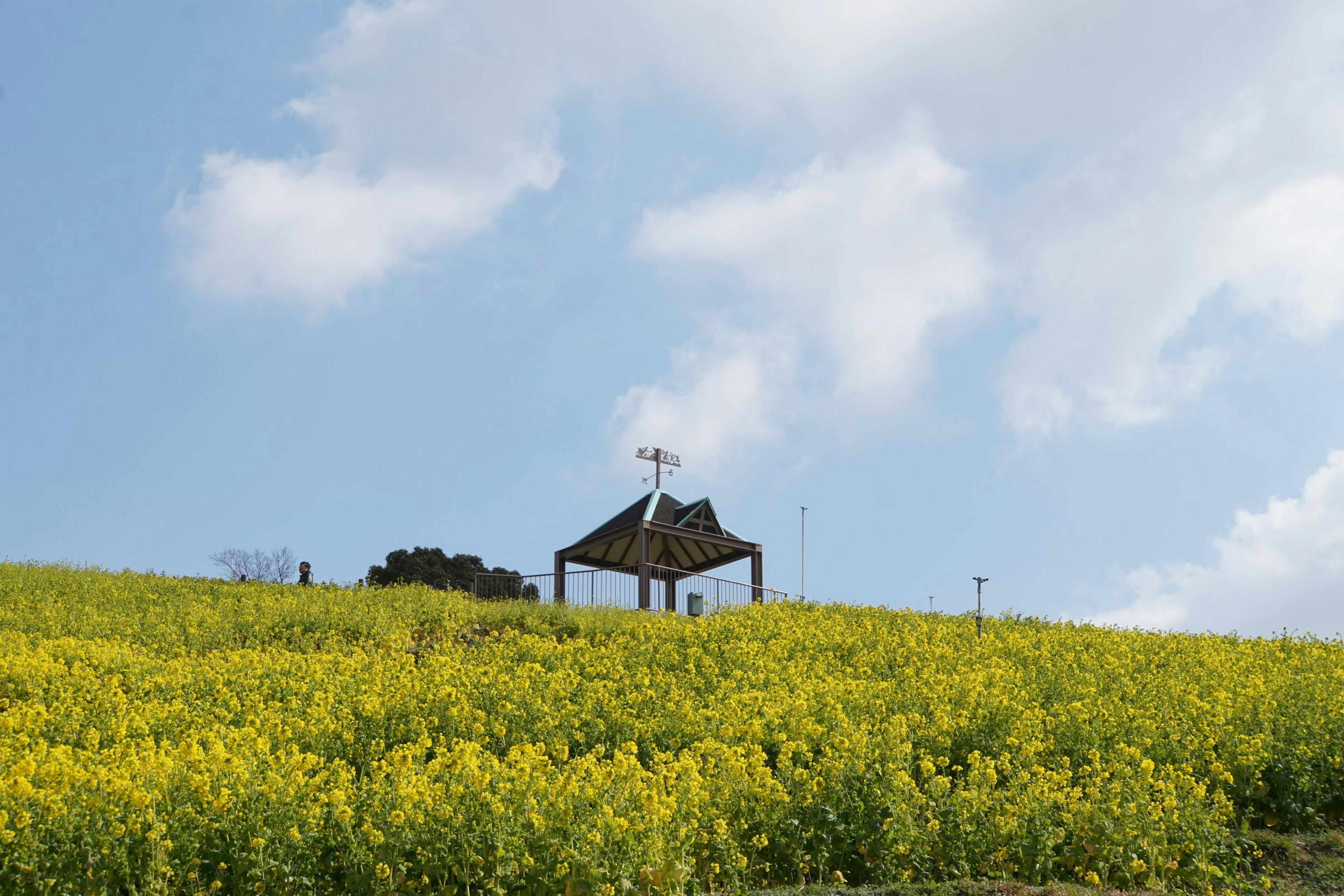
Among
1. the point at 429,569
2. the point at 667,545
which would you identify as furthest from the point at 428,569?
the point at 667,545

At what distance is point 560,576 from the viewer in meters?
22.6

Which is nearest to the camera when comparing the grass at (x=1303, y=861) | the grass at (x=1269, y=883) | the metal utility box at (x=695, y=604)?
the grass at (x=1269, y=883)

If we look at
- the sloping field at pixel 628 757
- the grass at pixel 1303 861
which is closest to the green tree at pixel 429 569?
the sloping field at pixel 628 757

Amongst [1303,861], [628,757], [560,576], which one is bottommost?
[1303,861]

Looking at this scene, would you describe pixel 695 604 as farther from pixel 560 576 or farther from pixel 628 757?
pixel 628 757

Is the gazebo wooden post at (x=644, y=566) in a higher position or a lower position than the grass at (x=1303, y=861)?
higher

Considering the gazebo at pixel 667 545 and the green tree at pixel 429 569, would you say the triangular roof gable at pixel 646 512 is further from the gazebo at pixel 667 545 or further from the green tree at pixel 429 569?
the green tree at pixel 429 569

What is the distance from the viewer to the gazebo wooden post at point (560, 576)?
22416 mm

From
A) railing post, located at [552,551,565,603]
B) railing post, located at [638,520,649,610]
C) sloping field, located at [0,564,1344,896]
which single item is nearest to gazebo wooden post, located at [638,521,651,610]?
railing post, located at [638,520,649,610]

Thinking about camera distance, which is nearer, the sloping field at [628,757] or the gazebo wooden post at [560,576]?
the sloping field at [628,757]

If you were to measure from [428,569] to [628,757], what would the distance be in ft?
121

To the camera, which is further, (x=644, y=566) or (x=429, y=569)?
(x=429, y=569)

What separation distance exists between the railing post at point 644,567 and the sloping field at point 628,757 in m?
5.69

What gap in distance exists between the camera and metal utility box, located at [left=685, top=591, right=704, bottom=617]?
20.2m
